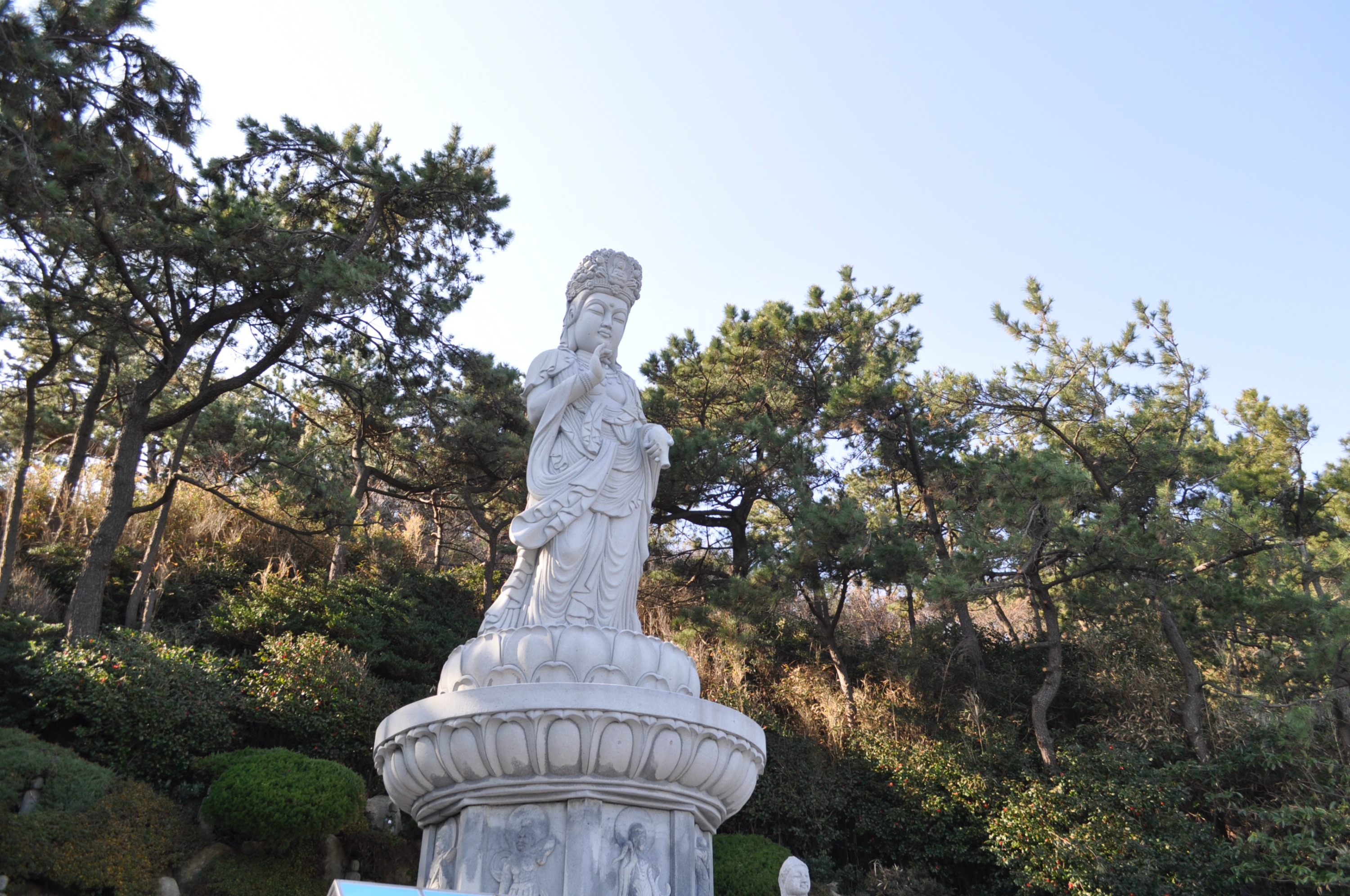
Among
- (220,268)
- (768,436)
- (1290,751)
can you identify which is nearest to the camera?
(1290,751)

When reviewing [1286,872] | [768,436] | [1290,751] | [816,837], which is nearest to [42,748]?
[816,837]

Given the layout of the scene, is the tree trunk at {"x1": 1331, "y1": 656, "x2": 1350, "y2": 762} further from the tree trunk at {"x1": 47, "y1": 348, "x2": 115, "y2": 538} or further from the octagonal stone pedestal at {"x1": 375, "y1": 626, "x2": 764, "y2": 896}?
the tree trunk at {"x1": 47, "y1": 348, "x2": 115, "y2": 538}

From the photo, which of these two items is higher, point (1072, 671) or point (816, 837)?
point (1072, 671)

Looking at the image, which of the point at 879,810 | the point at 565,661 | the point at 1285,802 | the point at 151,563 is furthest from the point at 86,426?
the point at 1285,802

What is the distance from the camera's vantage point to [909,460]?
13.4 m

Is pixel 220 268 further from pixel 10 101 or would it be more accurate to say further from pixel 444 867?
pixel 444 867

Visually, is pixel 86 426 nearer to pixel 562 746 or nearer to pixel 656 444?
pixel 656 444

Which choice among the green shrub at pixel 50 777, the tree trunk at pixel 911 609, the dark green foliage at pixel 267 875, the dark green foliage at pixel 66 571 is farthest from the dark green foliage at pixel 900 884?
the dark green foliage at pixel 66 571

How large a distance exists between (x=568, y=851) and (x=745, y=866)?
4.09 metres

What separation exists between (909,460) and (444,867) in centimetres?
990

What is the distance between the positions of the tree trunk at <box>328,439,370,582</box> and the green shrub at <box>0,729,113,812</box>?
13.5ft

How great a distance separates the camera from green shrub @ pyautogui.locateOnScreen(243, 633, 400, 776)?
9.02m

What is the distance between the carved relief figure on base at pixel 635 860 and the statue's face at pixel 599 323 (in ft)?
9.92

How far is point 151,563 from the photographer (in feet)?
35.3
